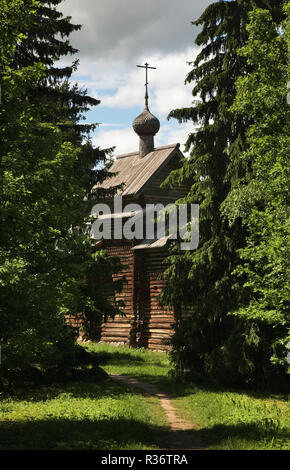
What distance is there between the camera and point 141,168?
30391mm

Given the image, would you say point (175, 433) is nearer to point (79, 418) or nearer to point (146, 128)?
point (79, 418)

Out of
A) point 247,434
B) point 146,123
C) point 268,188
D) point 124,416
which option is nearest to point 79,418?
point 124,416

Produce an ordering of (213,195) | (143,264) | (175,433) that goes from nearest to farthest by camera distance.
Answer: (175,433)
(213,195)
(143,264)

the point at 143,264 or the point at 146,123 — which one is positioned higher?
the point at 146,123

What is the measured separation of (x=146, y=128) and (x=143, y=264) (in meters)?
9.84

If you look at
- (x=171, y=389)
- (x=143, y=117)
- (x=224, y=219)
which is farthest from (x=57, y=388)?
(x=143, y=117)

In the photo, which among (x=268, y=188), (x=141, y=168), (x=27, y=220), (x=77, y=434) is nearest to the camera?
(x=27, y=220)

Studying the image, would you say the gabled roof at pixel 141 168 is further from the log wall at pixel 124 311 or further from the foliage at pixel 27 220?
the foliage at pixel 27 220

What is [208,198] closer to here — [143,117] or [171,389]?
[171,389]

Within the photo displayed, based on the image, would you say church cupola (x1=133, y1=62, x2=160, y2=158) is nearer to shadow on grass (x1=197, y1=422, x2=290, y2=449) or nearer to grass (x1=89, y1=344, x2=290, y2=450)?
grass (x1=89, y1=344, x2=290, y2=450)

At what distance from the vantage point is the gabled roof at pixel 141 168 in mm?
28500

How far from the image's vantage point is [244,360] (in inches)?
584

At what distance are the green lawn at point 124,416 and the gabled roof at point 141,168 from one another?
42.5 ft
